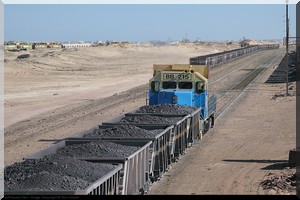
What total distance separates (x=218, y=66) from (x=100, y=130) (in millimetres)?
79575

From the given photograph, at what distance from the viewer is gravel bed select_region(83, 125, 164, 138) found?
1789 centimetres

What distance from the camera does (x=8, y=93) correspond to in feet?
185

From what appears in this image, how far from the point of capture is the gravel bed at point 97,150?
14836mm

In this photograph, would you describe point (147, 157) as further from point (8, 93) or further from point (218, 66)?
point (218, 66)

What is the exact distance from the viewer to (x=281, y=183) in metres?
18.0

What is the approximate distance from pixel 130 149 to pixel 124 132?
236cm

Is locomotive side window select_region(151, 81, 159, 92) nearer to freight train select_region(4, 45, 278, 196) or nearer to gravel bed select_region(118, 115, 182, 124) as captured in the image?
freight train select_region(4, 45, 278, 196)

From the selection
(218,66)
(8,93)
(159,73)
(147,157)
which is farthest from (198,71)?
(218,66)

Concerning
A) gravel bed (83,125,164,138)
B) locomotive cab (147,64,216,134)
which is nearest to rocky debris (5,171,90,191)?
gravel bed (83,125,164,138)

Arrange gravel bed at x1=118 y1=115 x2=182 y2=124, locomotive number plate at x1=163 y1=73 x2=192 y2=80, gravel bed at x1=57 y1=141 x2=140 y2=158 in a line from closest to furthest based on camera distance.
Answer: gravel bed at x1=57 y1=141 x2=140 y2=158
gravel bed at x1=118 y1=115 x2=182 y2=124
locomotive number plate at x1=163 y1=73 x2=192 y2=80

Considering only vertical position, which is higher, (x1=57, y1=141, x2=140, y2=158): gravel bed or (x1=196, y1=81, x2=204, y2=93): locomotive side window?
(x1=196, y1=81, x2=204, y2=93): locomotive side window

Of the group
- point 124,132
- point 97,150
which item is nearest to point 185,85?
point 124,132

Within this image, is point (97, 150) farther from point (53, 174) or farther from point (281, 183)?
point (281, 183)

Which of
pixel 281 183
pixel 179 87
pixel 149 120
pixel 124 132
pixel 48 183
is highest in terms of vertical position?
pixel 179 87
